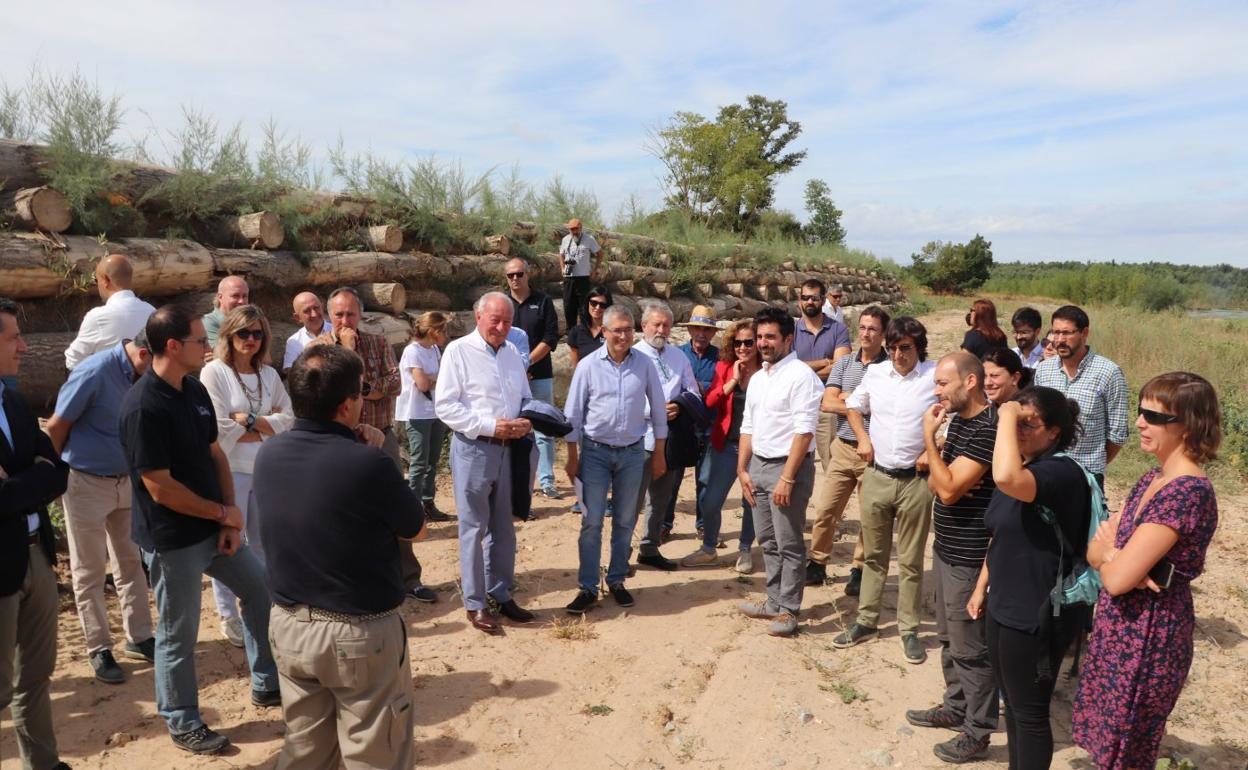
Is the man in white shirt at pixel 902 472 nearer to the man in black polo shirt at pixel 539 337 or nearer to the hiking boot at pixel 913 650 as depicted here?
the hiking boot at pixel 913 650

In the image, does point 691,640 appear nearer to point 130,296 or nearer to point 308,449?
point 308,449

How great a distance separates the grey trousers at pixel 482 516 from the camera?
4746 mm

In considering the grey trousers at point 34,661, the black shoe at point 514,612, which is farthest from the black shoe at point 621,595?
the grey trousers at point 34,661

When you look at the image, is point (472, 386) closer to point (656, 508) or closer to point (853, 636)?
point (656, 508)

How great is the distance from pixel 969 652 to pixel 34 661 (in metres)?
4.11

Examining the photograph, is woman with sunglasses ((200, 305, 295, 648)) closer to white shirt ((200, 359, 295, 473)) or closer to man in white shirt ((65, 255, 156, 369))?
white shirt ((200, 359, 295, 473))

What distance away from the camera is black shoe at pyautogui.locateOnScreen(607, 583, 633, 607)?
5344mm

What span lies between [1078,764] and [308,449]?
3.78 metres

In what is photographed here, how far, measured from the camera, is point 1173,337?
1480 centimetres

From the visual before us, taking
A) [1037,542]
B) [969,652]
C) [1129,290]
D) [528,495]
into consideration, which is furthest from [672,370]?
[1129,290]

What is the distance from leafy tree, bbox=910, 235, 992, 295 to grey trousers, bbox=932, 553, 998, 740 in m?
41.2

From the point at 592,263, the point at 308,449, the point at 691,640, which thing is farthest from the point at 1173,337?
the point at 308,449

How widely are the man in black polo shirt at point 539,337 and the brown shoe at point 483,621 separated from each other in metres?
2.68

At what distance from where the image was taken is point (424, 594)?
535 centimetres
